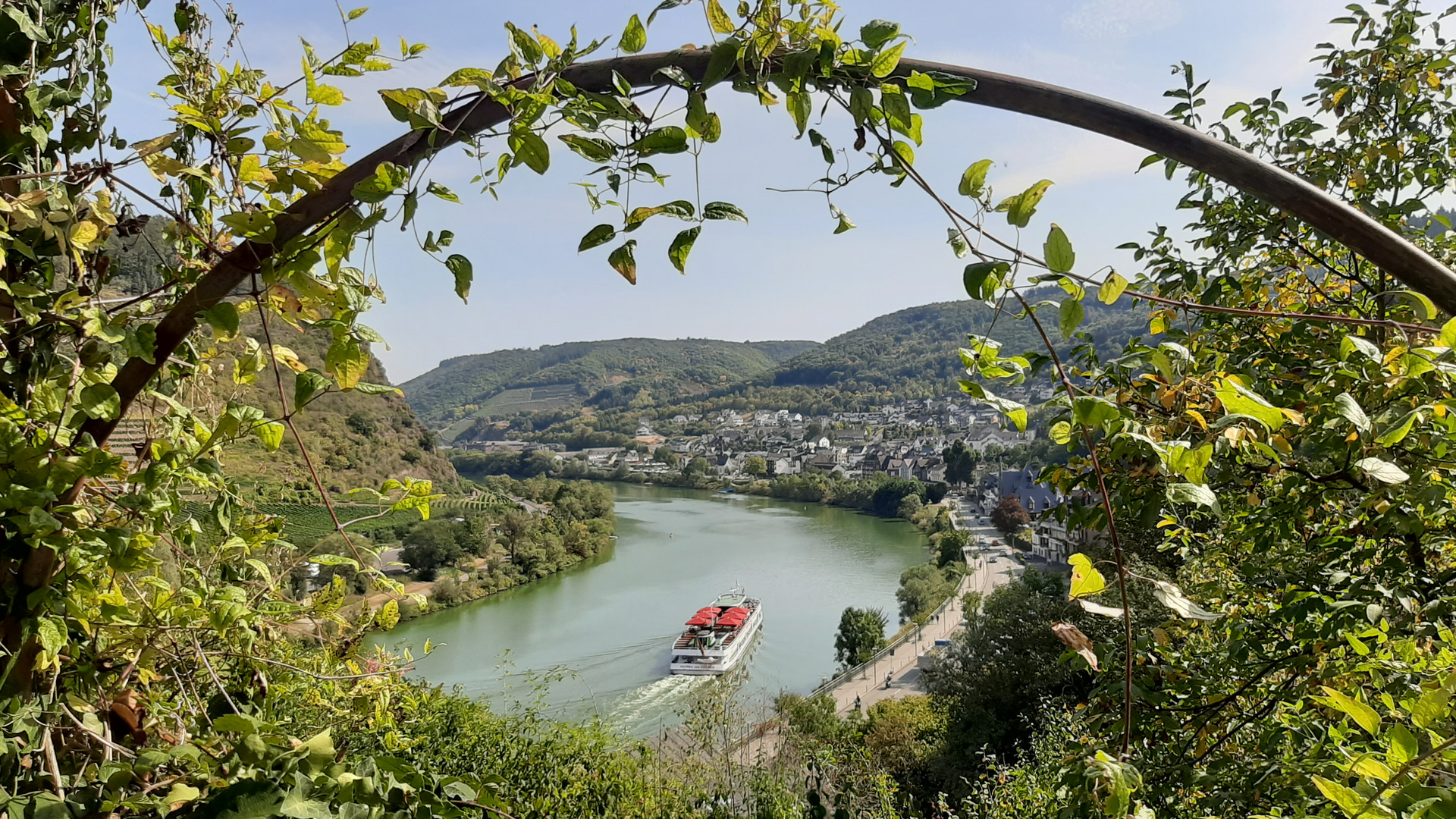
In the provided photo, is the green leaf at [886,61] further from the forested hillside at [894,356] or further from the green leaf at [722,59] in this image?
the forested hillside at [894,356]

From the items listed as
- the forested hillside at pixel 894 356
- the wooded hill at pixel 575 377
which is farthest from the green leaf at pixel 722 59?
the wooded hill at pixel 575 377

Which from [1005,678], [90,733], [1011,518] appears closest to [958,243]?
[90,733]

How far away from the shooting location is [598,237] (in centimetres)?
51

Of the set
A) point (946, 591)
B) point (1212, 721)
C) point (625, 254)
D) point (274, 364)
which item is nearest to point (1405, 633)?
point (1212, 721)

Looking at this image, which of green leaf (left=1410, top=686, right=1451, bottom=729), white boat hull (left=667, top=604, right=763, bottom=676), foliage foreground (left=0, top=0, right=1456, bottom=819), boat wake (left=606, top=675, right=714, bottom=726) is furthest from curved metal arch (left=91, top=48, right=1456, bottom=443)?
white boat hull (left=667, top=604, right=763, bottom=676)

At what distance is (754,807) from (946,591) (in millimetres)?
13054

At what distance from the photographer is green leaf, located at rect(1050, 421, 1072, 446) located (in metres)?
0.65

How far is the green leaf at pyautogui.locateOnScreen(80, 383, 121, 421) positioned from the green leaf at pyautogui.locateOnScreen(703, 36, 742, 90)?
462mm

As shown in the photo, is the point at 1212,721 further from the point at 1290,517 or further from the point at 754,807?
the point at 754,807

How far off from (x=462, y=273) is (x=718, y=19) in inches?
9.7

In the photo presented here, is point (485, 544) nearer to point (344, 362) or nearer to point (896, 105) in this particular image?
point (344, 362)

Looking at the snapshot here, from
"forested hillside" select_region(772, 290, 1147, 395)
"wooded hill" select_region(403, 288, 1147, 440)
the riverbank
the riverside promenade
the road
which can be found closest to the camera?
the riverside promenade

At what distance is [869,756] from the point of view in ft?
28.6

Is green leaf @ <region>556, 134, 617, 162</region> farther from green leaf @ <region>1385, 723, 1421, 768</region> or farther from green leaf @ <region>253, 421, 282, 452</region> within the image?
green leaf @ <region>1385, 723, 1421, 768</region>
